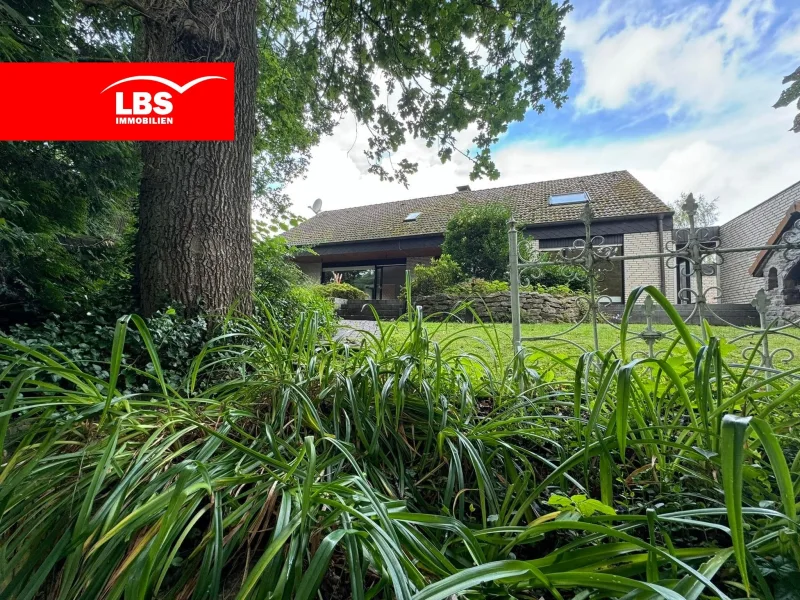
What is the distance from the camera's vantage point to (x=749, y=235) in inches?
558

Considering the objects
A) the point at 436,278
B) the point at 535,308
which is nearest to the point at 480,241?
the point at 436,278

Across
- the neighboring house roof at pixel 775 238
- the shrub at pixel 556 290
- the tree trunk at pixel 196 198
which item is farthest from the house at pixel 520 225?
the tree trunk at pixel 196 198

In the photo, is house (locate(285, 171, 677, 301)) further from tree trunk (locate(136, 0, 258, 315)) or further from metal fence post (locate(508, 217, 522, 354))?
metal fence post (locate(508, 217, 522, 354))

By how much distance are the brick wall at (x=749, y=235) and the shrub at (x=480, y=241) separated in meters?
7.75

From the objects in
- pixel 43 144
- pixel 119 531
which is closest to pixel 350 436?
pixel 119 531

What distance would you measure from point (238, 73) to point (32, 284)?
1856 mm

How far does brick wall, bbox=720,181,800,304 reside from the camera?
11680 mm

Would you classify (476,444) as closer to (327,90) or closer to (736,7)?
(736,7)

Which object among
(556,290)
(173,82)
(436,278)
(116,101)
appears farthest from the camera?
(436,278)

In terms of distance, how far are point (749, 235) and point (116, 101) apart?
19.1m

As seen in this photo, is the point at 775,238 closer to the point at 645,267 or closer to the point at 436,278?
the point at 645,267

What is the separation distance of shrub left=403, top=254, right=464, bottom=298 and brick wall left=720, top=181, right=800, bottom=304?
887cm

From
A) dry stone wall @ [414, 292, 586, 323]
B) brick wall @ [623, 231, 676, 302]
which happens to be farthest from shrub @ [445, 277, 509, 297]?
brick wall @ [623, 231, 676, 302]

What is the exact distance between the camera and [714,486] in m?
0.79
